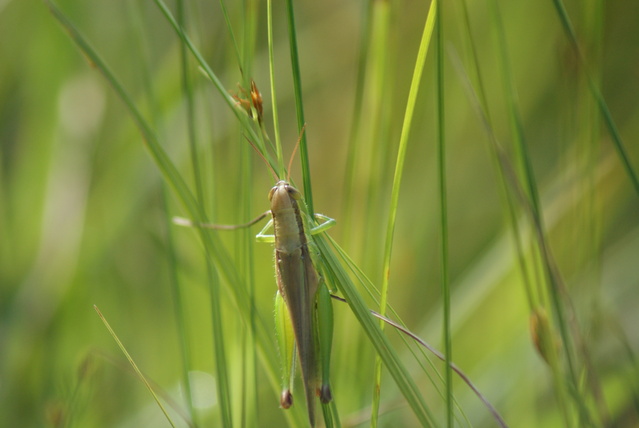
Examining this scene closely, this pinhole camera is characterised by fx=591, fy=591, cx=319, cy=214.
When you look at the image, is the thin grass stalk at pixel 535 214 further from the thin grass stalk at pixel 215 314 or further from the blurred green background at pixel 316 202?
the thin grass stalk at pixel 215 314

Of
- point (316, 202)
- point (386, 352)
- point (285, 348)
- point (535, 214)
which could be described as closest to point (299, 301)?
point (285, 348)

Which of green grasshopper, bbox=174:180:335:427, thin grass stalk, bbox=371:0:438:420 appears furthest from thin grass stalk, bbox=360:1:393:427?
thin grass stalk, bbox=371:0:438:420

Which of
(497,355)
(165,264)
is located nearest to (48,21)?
(165,264)

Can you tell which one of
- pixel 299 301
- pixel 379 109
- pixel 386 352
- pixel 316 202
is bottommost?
pixel 386 352

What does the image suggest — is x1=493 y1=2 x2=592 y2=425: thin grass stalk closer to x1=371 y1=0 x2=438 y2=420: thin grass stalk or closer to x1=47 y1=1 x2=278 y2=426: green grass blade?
x1=371 y1=0 x2=438 y2=420: thin grass stalk

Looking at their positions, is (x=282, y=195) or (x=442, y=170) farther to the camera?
(x=282, y=195)

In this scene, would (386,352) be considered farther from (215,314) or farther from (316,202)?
(316,202)
